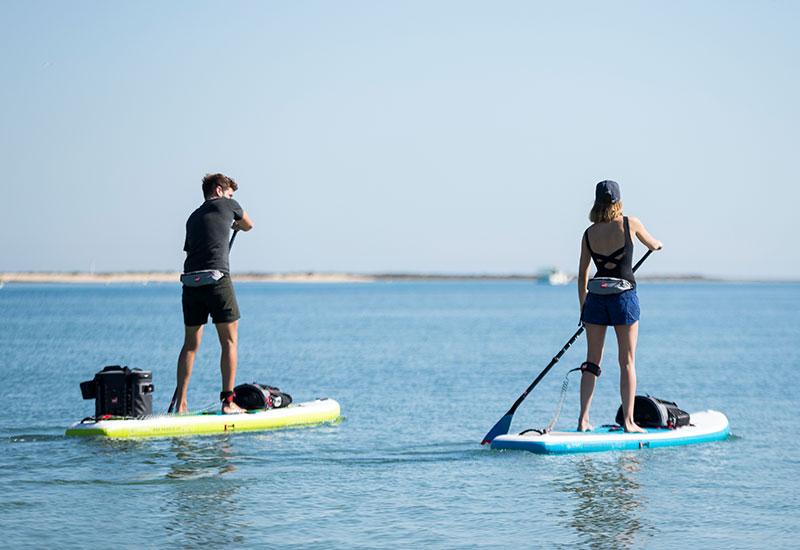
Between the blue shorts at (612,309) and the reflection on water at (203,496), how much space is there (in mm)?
3229

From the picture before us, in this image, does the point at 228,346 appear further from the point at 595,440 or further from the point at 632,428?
the point at 632,428

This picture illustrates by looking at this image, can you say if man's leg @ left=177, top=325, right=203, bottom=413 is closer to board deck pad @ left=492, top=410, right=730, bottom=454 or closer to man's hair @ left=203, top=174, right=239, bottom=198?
man's hair @ left=203, top=174, right=239, bottom=198

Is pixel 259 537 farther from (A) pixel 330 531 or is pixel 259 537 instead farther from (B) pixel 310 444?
(B) pixel 310 444

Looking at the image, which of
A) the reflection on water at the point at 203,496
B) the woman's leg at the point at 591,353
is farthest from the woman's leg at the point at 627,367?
the reflection on water at the point at 203,496

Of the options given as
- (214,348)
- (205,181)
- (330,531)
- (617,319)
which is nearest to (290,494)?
(330,531)

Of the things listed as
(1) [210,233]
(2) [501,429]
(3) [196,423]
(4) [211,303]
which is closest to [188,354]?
(4) [211,303]

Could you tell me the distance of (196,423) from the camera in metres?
11.8

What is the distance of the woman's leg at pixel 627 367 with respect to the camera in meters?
10.7

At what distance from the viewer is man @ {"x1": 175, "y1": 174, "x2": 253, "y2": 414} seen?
11789 millimetres

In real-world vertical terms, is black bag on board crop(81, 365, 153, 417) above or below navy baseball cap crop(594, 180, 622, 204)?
below

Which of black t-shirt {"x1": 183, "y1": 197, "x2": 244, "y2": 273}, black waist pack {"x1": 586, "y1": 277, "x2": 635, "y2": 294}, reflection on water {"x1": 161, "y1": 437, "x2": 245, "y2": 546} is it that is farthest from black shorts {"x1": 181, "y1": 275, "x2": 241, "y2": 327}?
black waist pack {"x1": 586, "y1": 277, "x2": 635, "y2": 294}

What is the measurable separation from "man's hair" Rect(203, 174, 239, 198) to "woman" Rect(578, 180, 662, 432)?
3434mm

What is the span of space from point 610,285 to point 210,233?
3728mm

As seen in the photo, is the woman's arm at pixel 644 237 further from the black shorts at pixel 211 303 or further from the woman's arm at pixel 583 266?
the black shorts at pixel 211 303
